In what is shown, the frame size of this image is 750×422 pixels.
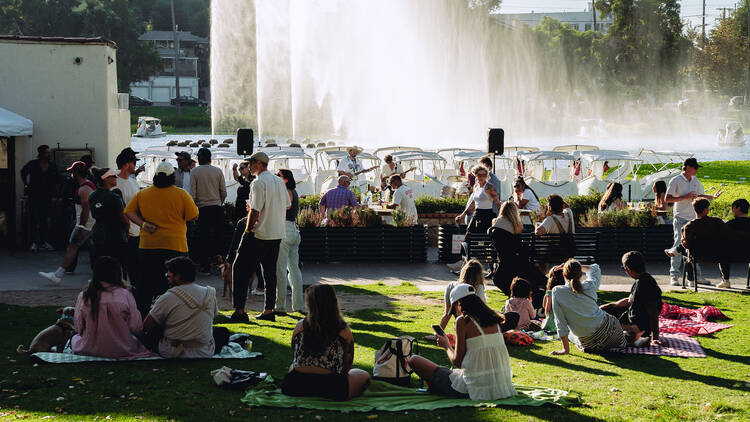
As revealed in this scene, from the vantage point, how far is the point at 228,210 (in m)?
15.3

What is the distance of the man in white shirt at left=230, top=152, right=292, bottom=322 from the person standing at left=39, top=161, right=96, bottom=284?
11.9 feet

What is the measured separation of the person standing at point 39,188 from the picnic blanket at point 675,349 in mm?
10567

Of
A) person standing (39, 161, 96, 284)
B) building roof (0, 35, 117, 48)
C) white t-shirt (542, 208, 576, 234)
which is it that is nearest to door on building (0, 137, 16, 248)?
building roof (0, 35, 117, 48)

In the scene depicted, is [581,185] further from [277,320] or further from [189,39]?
[189,39]

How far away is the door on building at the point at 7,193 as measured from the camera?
1634cm

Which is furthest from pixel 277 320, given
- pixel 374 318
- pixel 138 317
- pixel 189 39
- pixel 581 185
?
pixel 189 39

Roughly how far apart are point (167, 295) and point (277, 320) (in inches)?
98.8

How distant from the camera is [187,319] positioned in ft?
25.6

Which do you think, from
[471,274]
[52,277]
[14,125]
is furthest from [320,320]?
[14,125]

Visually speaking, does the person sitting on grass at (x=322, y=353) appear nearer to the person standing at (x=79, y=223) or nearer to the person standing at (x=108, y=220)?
the person standing at (x=108, y=220)

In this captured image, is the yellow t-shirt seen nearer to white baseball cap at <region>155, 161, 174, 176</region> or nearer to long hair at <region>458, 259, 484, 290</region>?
white baseball cap at <region>155, 161, 174, 176</region>

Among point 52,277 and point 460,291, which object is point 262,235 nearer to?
point 460,291

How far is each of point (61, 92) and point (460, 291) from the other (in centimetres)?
1219

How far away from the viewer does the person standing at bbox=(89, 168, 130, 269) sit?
33.8ft
